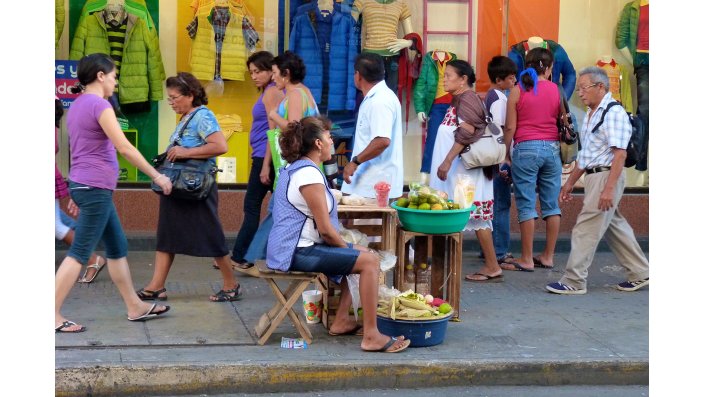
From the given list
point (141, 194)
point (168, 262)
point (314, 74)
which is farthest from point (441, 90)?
point (168, 262)

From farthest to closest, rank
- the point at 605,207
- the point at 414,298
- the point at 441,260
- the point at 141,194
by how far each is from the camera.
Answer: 1. the point at 141,194
2. the point at 605,207
3. the point at 441,260
4. the point at 414,298

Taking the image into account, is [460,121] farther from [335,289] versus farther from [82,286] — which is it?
[82,286]

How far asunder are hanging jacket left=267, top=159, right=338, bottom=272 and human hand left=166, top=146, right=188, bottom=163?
1305 millimetres

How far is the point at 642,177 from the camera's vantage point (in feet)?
37.1

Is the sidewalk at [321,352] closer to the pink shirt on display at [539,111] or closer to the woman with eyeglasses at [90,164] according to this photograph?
the woman with eyeglasses at [90,164]

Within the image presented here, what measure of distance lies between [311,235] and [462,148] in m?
2.40

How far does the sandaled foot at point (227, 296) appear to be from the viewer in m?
8.02

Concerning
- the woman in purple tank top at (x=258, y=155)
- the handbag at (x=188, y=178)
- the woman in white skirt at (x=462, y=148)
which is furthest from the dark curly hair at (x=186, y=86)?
the woman in white skirt at (x=462, y=148)

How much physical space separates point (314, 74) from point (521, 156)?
2.27m

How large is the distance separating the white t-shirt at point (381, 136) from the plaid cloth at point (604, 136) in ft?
5.12

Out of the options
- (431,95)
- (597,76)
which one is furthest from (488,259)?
(431,95)

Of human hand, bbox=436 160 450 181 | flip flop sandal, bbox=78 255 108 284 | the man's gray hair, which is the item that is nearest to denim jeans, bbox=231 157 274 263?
flip flop sandal, bbox=78 255 108 284

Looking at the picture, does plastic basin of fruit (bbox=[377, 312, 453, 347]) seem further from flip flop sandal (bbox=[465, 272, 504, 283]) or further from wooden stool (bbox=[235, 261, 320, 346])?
flip flop sandal (bbox=[465, 272, 504, 283])

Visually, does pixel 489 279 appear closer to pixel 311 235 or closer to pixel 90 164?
pixel 311 235
